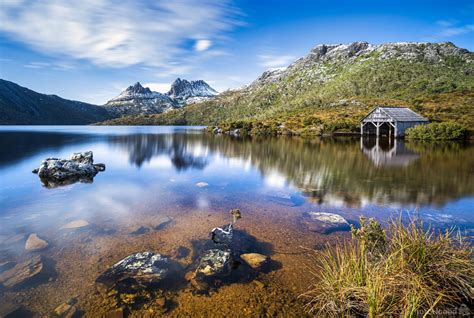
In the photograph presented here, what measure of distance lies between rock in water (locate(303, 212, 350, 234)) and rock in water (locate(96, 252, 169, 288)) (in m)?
6.54

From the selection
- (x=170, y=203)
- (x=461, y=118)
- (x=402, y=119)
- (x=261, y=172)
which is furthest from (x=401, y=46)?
(x=170, y=203)

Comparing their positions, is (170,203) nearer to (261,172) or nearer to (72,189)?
(72,189)

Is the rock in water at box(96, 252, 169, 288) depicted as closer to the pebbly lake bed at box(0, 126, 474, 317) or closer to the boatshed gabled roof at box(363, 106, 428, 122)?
the pebbly lake bed at box(0, 126, 474, 317)

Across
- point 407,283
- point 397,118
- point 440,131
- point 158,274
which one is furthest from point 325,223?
point 397,118

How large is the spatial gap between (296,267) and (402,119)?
2364 inches

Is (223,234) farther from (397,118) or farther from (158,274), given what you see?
(397,118)

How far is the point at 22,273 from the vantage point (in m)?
8.04

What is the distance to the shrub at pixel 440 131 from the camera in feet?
163

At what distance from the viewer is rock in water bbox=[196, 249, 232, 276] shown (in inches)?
316

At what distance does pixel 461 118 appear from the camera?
59344 millimetres

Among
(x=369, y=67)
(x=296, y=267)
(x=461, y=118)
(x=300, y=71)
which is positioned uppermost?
(x=300, y=71)

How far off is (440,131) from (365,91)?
72565 millimetres

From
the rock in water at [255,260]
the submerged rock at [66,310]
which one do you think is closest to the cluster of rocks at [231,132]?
the rock in water at [255,260]

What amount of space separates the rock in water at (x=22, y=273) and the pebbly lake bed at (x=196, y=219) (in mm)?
79
